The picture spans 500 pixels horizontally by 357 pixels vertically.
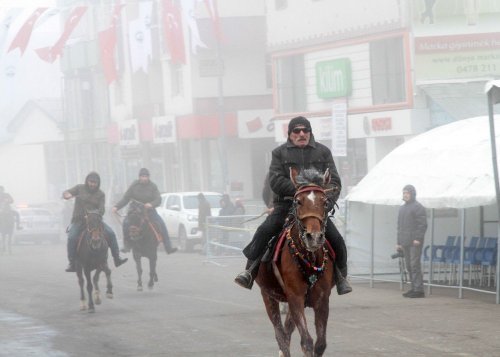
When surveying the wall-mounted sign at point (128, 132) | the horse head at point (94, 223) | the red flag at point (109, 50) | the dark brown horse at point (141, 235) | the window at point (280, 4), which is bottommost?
the dark brown horse at point (141, 235)

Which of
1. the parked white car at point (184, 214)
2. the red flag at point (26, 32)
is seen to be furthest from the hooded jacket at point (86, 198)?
the red flag at point (26, 32)

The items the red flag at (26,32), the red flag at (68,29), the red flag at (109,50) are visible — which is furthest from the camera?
the red flag at (109,50)

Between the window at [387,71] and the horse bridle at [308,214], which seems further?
the window at [387,71]

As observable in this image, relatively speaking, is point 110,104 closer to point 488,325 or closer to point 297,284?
point 488,325

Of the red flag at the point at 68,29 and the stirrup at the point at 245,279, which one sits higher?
the red flag at the point at 68,29

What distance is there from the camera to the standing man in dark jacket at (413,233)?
21172mm

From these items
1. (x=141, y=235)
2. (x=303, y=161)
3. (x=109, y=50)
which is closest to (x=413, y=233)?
(x=141, y=235)

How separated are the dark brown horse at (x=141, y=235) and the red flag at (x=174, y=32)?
25.2 m

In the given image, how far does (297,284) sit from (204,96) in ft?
146

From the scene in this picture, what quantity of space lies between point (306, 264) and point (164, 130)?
46.9 metres

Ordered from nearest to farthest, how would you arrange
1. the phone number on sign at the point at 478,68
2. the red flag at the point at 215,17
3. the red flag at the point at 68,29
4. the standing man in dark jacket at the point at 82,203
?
the standing man in dark jacket at the point at 82,203 < the phone number on sign at the point at 478,68 < the red flag at the point at 215,17 < the red flag at the point at 68,29

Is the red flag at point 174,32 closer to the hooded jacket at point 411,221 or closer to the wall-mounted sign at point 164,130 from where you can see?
the wall-mounted sign at point 164,130

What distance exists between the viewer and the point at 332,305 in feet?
66.2

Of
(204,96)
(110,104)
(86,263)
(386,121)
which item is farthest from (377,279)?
(110,104)
